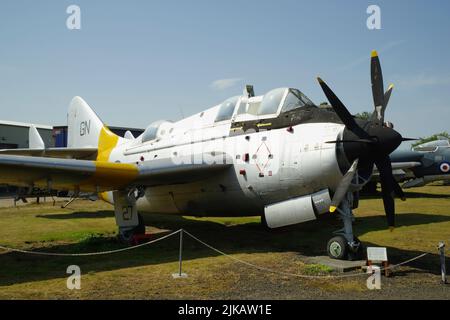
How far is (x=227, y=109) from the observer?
1172 centimetres

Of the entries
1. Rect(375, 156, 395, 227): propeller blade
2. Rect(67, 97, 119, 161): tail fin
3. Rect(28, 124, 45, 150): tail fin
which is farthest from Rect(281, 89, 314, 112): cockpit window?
Rect(28, 124, 45, 150): tail fin

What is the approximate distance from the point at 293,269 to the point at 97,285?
4.03 meters

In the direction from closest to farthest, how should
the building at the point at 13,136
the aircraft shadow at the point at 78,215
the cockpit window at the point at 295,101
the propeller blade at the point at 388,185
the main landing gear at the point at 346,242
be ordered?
the propeller blade at the point at 388,185, the main landing gear at the point at 346,242, the cockpit window at the point at 295,101, the aircraft shadow at the point at 78,215, the building at the point at 13,136

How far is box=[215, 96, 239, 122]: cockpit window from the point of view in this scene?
11617 millimetres

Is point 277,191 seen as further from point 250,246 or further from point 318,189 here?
point 250,246

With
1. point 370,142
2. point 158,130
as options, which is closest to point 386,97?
point 370,142

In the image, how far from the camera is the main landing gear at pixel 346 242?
353 inches

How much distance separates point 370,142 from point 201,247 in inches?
220

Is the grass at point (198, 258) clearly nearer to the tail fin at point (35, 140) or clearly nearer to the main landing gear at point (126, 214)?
the main landing gear at point (126, 214)

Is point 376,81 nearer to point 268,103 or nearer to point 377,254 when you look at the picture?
point 268,103

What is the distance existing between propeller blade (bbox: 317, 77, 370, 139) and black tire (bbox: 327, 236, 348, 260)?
246 cm

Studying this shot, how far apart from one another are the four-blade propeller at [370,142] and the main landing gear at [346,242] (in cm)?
83

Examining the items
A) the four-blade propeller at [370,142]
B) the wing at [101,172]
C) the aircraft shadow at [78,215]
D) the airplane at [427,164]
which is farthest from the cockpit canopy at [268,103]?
the airplane at [427,164]
